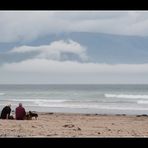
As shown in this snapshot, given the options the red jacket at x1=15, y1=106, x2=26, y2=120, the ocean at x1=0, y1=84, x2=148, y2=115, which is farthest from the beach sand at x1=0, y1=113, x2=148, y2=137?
the ocean at x1=0, y1=84, x2=148, y2=115

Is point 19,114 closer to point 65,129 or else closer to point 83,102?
point 65,129

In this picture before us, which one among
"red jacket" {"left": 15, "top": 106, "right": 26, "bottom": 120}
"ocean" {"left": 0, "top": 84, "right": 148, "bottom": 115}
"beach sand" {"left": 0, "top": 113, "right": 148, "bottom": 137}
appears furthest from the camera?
"ocean" {"left": 0, "top": 84, "right": 148, "bottom": 115}

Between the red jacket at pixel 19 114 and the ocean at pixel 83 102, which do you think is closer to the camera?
the red jacket at pixel 19 114

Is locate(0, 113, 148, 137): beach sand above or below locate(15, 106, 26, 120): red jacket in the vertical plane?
below

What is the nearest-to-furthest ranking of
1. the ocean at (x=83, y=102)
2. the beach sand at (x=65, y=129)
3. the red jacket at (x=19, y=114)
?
the beach sand at (x=65, y=129)
the red jacket at (x=19, y=114)
the ocean at (x=83, y=102)

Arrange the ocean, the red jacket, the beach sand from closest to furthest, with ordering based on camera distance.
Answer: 1. the beach sand
2. the red jacket
3. the ocean

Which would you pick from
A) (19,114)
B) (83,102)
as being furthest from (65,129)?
(83,102)

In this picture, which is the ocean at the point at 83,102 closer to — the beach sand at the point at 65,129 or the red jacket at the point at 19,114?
the beach sand at the point at 65,129

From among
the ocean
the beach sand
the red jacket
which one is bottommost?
the beach sand

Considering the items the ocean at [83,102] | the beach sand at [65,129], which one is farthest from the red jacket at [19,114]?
the ocean at [83,102]

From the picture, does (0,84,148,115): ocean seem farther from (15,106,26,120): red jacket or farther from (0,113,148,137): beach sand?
(15,106,26,120): red jacket

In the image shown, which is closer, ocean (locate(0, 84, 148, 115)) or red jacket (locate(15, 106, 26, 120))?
red jacket (locate(15, 106, 26, 120))
